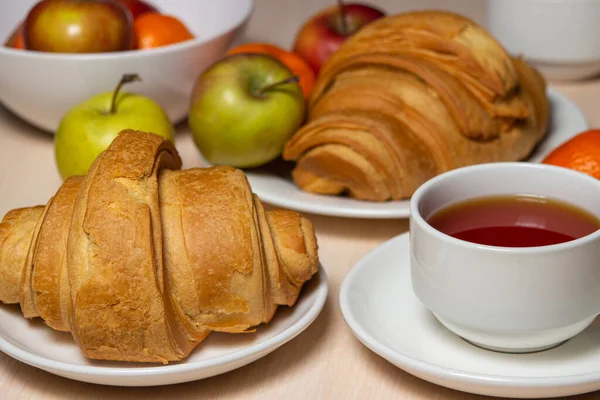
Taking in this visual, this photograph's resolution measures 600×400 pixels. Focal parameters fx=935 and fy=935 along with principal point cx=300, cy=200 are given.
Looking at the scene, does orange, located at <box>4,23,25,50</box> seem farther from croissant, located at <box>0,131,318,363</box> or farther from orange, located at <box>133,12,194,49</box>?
croissant, located at <box>0,131,318,363</box>

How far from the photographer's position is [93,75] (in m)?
1.34

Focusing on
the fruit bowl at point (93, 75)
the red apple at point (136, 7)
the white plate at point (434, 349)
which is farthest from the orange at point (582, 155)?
the red apple at point (136, 7)

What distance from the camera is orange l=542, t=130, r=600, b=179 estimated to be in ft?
3.46

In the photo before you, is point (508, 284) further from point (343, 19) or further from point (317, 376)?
point (343, 19)

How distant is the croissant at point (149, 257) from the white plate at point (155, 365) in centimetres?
2

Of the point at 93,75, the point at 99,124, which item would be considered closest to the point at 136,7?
the point at 93,75

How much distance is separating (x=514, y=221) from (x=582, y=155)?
25cm

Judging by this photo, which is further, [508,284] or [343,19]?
[343,19]

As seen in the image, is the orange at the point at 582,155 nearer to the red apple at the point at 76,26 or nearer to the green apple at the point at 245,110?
the green apple at the point at 245,110

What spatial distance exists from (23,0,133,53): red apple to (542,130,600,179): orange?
26.2 inches

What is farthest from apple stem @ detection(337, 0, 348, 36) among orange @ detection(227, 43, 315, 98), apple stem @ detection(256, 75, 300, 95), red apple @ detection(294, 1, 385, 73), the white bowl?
apple stem @ detection(256, 75, 300, 95)

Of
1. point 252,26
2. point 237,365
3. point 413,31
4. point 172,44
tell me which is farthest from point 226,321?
point 252,26

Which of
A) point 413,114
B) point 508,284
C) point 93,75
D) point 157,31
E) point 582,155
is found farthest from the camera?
point 157,31

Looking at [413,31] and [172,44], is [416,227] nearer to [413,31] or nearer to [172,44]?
[413,31]
